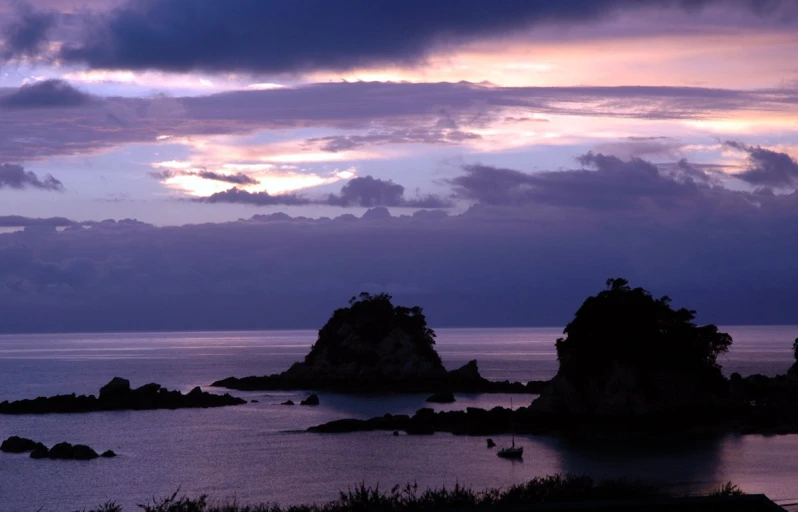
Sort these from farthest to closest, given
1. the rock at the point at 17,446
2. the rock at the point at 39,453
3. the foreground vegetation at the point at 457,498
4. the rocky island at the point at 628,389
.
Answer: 1. the rocky island at the point at 628,389
2. the rock at the point at 17,446
3. the rock at the point at 39,453
4. the foreground vegetation at the point at 457,498

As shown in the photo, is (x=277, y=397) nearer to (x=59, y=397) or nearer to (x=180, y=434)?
(x=59, y=397)

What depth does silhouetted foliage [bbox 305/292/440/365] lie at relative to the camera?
117500 mm

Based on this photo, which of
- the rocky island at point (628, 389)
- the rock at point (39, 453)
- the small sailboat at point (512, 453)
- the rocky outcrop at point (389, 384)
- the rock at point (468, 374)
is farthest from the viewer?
the rock at point (468, 374)

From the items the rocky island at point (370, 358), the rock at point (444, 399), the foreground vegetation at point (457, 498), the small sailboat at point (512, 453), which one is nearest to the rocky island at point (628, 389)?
the small sailboat at point (512, 453)

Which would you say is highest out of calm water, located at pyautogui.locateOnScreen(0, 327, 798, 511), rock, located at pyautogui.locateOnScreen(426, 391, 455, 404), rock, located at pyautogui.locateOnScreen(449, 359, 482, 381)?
rock, located at pyautogui.locateOnScreen(449, 359, 482, 381)

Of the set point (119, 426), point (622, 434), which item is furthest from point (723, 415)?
point (119, 426)

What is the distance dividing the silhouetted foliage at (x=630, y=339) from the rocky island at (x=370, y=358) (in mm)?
44191

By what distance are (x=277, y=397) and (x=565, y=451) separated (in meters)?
50.1

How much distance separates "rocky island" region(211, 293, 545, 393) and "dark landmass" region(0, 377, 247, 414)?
2086 cm

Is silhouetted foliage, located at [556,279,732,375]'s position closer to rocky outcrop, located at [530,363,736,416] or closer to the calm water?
rocky outcrop, located at [530,363,736,416]

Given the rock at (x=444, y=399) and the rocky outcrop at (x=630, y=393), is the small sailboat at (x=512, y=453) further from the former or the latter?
the rock at (x=444, y=399)

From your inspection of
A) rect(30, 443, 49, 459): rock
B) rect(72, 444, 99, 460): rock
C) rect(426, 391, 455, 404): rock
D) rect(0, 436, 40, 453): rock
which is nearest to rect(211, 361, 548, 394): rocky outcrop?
rect(426, 391, 455, 404): rock

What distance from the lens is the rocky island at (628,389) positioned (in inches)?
2574

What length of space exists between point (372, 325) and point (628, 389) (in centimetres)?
5446
